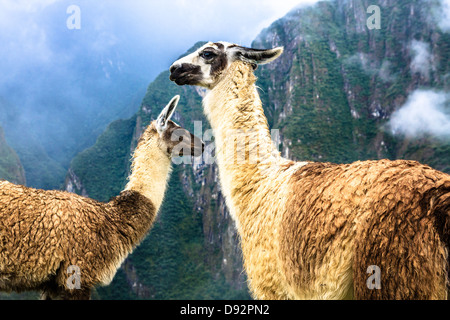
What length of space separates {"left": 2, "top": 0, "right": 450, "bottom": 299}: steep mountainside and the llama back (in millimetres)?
40086

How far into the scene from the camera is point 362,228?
1635 millimetres

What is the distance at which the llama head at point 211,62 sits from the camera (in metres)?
3.19

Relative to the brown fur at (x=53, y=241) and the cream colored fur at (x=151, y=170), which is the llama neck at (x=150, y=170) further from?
the brown fur at (x=53, y=241)

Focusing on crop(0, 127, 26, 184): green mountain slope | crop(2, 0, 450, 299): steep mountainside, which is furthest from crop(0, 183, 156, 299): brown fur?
crop(2, 0, 450, 299): steep mountainside

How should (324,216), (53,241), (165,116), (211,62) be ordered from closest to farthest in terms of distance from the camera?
(324,216), (211,62), (53,241), (165,116)

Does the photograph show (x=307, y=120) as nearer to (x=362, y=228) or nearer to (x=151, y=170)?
(x=151, y=170)

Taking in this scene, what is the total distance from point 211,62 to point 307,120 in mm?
50118

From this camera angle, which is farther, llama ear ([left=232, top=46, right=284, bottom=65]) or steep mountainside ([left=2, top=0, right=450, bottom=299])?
steep mountainside ([left=2, top=0, right=450, bottom=299])

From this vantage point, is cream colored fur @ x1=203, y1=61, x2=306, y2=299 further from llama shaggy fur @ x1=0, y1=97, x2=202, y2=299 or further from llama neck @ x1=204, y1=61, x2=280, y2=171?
llama shaggy fur @ x1=0, y1=97, x2=202, y2=299

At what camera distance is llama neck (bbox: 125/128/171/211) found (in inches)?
187

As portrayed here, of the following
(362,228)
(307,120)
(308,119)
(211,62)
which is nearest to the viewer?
(362,228)

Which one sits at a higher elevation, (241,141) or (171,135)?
(171,135)
